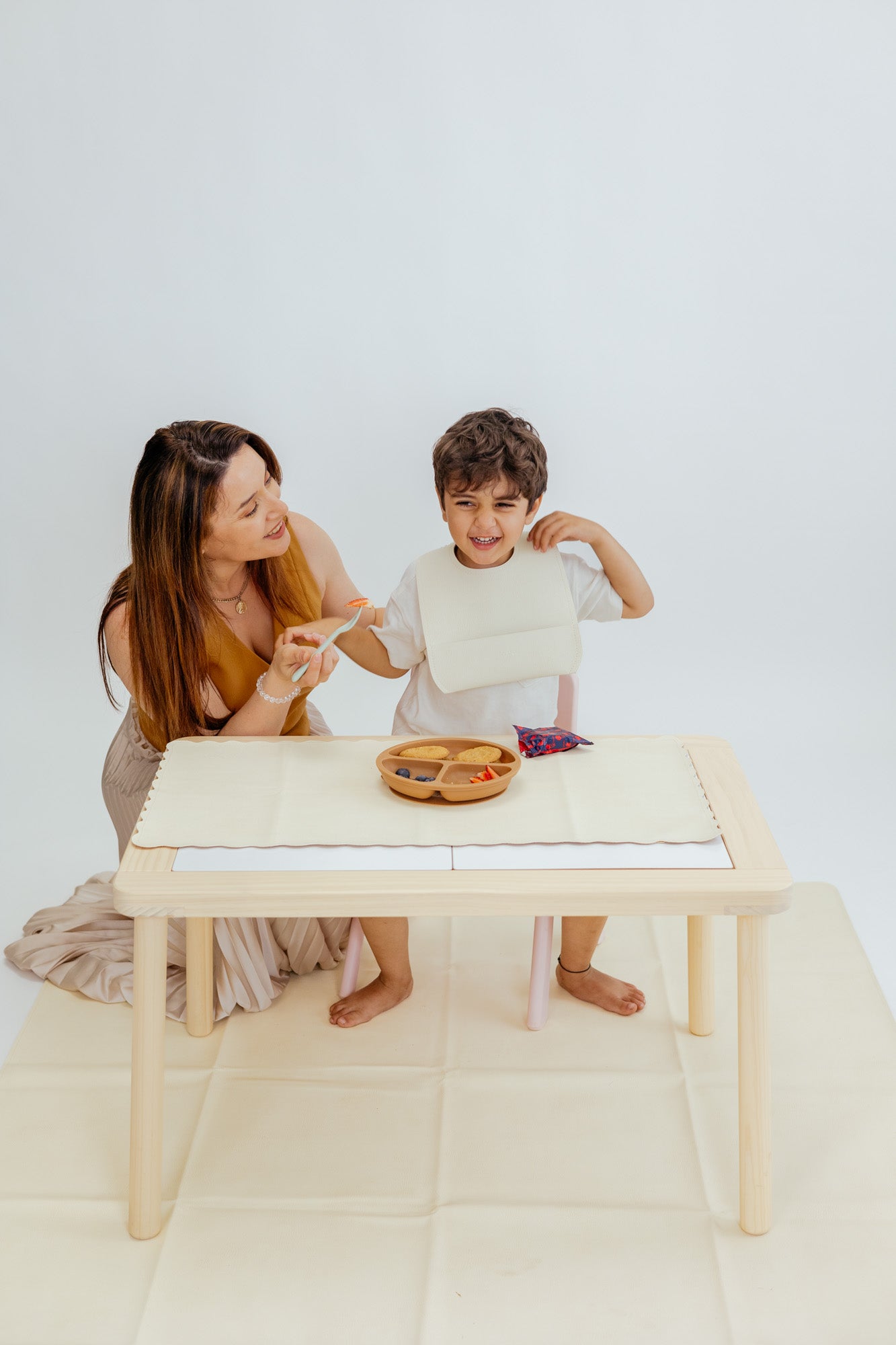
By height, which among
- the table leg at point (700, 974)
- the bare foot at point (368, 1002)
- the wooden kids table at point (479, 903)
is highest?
the wooden kids table at point (479, 903)

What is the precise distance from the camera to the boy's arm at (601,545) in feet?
8.57

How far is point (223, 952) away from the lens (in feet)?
8.85

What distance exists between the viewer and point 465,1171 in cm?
229

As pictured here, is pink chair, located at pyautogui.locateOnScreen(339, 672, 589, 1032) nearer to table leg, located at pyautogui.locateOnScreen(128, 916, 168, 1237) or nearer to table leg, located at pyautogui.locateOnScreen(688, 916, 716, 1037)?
table leg, located at pyautogui.locateOnScreen(688, 916, 716, 1037)

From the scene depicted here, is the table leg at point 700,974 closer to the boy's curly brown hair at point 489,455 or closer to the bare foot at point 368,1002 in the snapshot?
the bare foot at point 368,1002

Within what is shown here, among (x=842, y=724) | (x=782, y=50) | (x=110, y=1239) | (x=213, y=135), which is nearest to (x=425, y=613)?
(x=110, y=1239)

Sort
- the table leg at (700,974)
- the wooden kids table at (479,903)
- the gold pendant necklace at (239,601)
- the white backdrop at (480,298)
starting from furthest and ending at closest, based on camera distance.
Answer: the white backdrop at (480,298), the gold pendant necklace at (239,601), the table leg at (700,974), the wooden kids table at (479,903)

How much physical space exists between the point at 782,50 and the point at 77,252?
2.18 metres

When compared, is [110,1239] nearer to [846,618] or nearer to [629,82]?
[846,618]

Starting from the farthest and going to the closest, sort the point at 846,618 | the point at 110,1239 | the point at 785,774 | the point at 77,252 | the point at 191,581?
the point at 846,618
the point at 77,252
the point at 785,774
the point at 191,581
the point at 110,1239

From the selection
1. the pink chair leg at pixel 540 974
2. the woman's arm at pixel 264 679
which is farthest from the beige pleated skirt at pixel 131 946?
the pink chair leg at pixel 540 974

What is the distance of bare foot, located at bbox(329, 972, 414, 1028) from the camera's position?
2.69 metres

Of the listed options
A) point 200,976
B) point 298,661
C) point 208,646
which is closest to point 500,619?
point 298,661

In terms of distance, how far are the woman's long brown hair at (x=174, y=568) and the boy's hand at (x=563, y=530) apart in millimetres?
536
